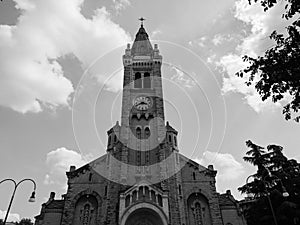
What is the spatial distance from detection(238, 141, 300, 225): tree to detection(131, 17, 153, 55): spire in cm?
2571

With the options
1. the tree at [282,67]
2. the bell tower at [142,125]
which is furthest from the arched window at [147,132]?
the tree at [282,67]

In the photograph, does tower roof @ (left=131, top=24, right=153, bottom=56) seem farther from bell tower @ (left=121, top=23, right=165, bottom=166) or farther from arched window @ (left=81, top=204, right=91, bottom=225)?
arched window @ (left=81, top=204, right=91, bottom=225)

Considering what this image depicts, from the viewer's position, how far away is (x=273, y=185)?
26625mm

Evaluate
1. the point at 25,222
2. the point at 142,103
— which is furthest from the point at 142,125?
the point at 25,222

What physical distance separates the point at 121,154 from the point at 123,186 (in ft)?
14.0

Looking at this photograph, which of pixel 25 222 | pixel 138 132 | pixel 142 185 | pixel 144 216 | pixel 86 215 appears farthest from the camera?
pixel 25 222

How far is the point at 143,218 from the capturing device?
95.6 ft

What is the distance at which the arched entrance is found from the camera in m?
28.2

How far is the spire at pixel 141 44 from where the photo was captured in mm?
46594

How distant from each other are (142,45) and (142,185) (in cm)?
2898

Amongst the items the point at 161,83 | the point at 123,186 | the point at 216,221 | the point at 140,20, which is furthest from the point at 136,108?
the point at 140,20

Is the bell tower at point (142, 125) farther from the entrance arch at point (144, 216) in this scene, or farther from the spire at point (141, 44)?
the entrance arch at point (144, 216)

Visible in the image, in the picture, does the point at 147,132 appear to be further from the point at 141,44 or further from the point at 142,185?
the point at 141,44

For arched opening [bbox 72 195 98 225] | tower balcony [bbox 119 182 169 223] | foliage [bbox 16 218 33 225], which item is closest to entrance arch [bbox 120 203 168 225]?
tower balcony [bbox 119 182 169 223]
